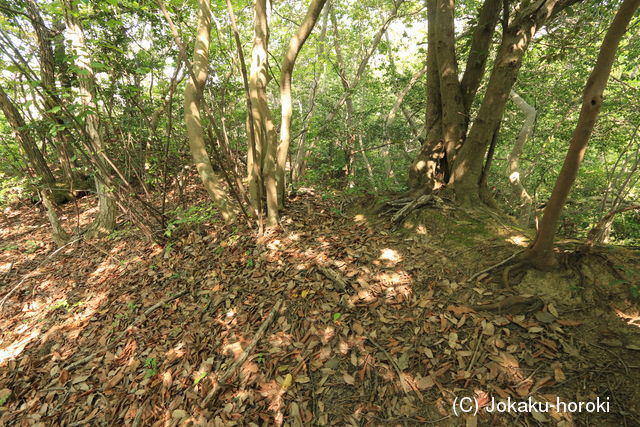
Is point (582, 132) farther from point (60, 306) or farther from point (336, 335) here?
point (60, 306)

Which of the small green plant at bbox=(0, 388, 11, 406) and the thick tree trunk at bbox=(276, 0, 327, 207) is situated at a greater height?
the thick tree trunk at bbox=(276, 0, 327, 207)

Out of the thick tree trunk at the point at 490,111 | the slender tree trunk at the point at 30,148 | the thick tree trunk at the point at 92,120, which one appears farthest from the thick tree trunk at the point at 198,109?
the slender tree trunk at the point at 30,148

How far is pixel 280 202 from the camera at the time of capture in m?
4.98

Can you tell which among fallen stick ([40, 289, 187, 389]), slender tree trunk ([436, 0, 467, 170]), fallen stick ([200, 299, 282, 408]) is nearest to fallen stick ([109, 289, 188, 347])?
fallen stick ([40, 289, 187, 389])

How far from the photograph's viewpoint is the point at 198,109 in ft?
15.6

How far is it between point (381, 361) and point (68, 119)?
18.2ft

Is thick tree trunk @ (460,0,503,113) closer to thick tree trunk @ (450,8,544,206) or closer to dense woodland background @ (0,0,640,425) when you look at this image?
dense woodland background @ (0,0,640,425)

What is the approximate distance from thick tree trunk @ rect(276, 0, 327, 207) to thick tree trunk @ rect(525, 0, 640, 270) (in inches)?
117

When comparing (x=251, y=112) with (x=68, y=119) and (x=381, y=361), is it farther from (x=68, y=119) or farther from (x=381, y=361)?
(x=381, y=361)

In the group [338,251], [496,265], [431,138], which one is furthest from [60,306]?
[431,138]

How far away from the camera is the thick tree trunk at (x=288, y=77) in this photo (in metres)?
3.63

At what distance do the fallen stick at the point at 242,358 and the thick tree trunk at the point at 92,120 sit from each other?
3.75 m

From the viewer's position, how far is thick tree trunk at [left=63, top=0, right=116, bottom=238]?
432cm

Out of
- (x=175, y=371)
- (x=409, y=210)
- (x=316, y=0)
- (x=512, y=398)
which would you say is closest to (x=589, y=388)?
(x=512, y=398)
